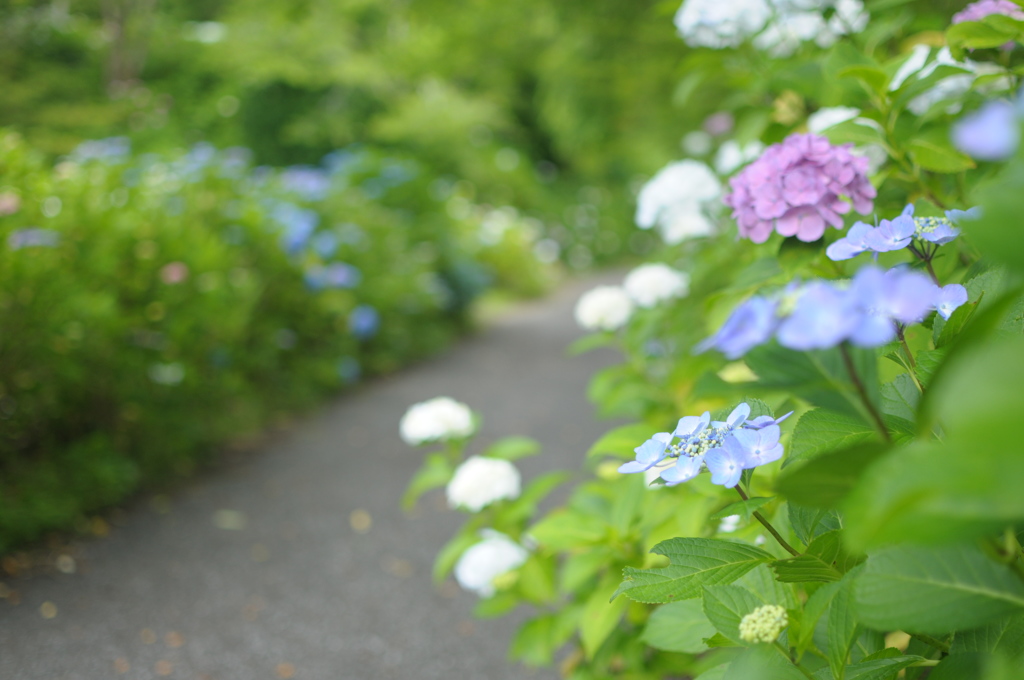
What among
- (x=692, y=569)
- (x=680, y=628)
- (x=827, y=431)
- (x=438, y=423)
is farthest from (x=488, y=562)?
(x=827, y=431)

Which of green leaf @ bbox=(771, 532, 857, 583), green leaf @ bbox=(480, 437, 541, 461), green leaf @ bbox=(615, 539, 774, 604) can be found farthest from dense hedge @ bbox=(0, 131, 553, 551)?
green leaf @ bbox=(771, 532, 857, 583)

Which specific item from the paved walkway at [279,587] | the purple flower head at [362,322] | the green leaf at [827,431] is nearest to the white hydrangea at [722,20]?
the green leaf at [827,431]

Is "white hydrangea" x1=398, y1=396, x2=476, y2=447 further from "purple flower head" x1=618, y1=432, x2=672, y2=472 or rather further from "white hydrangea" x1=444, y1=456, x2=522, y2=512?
"purple flower head" x1=618, y1=432, x2=672, y2=472

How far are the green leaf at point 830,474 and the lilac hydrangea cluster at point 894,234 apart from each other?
31cm

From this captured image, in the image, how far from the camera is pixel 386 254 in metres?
6.09

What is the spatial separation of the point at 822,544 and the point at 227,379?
3.56 metres

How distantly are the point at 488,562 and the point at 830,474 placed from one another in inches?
49.2

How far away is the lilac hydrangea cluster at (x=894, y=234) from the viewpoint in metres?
0.73

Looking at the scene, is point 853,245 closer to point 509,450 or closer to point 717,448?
point 717,448

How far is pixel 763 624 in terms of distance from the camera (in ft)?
2.13

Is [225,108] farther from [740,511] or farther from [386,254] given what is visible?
[740,511]

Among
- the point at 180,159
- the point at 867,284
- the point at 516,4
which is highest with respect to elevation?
the point at 867,284

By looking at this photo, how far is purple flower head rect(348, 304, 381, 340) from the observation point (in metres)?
5.13

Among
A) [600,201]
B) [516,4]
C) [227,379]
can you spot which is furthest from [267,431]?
[600,201]
